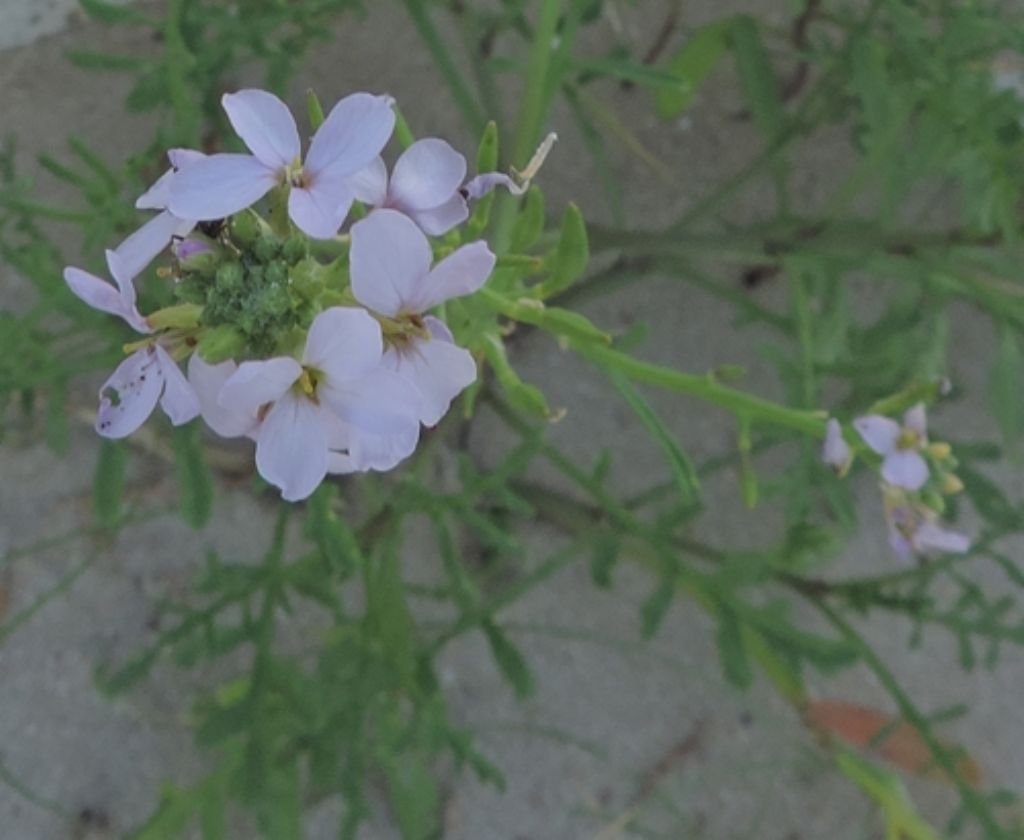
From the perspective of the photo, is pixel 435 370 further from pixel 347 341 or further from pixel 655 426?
pixel 655 426

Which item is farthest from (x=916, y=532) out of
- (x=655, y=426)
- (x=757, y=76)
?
(x=757, y=76)

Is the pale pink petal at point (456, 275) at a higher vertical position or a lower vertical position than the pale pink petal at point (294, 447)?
higher

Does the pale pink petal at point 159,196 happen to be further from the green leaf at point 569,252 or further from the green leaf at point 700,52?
the green leaf at point 700,52

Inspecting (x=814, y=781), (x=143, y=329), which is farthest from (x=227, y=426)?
(x=814, y=781)

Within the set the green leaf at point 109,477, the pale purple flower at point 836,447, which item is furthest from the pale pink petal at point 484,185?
the green leaf at point 109,477

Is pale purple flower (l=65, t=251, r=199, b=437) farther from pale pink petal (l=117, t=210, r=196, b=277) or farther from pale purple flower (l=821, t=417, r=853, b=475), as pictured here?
pale purple flower (l=821, t=417, r=853, b=475)

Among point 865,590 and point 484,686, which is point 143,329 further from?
point 484,686
